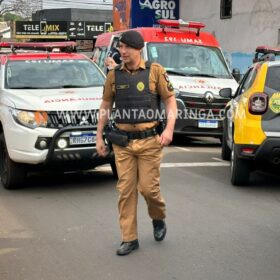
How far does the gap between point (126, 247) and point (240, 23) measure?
17.1 metres

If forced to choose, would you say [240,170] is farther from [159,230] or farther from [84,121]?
[159,230]

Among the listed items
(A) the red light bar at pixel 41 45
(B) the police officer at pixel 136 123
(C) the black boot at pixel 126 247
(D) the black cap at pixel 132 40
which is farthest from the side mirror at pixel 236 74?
Answer: (C) the black boot at pixel 126 247

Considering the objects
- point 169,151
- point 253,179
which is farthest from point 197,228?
point 169,151

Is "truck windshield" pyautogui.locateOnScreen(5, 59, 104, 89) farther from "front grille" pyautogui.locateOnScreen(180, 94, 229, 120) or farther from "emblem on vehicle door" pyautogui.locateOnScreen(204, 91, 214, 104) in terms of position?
"emblem on vehicle door" pyautogui.locateOnScreen(204, 91, 214, 104)

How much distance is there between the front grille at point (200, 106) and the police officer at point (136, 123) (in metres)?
5.90

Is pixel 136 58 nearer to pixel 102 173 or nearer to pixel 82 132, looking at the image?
pixel 82 132

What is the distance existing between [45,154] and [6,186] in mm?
816

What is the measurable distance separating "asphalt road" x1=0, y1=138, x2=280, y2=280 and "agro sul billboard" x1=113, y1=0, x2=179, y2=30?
1294cm

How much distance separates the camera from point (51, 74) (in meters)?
7.76

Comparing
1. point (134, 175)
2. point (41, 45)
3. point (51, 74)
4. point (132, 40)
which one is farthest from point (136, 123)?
point (41, 45)

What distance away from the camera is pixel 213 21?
22484mm

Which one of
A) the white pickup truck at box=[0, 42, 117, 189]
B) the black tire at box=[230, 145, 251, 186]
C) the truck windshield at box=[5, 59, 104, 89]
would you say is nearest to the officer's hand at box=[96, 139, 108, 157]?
the white pickup truck at box=[0, 42, 117, 189]

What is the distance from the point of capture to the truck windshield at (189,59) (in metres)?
11.4

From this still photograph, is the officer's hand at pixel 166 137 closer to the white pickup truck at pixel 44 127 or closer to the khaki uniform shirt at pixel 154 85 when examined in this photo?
the khaki uniform shirt at pixel 154 85
